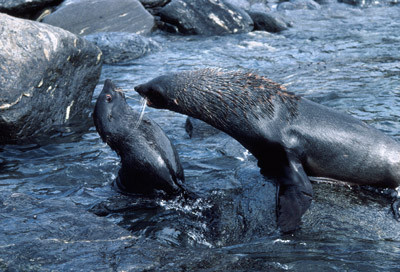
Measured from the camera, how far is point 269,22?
57.4 feet

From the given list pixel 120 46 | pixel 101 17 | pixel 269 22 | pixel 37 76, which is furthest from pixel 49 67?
pixel 269 22

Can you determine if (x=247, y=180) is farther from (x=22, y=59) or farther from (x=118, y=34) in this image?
(x=118, y=34)

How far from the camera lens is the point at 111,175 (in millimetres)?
7281

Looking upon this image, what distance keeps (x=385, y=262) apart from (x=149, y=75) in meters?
8.72

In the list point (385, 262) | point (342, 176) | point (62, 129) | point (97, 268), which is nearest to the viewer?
point (97, 268)

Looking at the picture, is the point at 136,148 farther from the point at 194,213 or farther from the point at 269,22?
the point at 269,22

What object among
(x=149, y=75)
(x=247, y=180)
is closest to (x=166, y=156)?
(x=247, y=180)

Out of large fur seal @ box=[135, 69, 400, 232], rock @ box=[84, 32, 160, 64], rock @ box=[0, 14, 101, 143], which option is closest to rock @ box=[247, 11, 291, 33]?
rock @ box=[84, 32, 160, 64]

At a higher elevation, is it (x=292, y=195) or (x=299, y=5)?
(x=292, y=195)

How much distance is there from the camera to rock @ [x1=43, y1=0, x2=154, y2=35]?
1616 centimetres

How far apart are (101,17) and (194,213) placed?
11.9m

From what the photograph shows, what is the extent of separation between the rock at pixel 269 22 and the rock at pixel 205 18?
367 millimetres

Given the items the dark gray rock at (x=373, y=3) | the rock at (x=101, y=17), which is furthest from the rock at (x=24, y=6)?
the dark gray rock at (x=373, y=3)

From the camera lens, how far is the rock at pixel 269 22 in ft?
57.0
